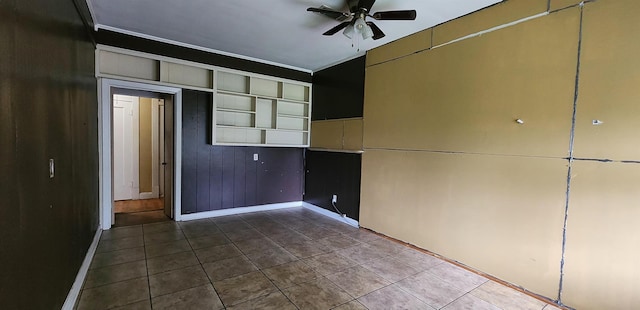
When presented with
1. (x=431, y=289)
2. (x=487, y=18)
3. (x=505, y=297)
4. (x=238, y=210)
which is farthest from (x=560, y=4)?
(x=238, y=210)

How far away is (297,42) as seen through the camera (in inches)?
157

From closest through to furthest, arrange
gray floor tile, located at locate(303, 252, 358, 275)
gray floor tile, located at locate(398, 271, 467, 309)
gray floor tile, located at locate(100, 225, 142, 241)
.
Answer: gray floor tile, located at locate(398, 271, 467, 309) < gray floor tile, located at locate(303, 252, 358, 275) < gray floor tile, located at locate(100, 225, 142, 241)

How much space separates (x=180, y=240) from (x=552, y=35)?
4.58m

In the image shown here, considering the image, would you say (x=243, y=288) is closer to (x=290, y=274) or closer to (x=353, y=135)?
(x=290, y=274)

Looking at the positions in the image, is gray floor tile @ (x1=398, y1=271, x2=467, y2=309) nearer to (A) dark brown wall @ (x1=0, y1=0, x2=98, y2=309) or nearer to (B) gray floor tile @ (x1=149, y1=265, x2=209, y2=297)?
(B) gray floor tile @ (x1=149, y1=265, x2=209, y2=297)

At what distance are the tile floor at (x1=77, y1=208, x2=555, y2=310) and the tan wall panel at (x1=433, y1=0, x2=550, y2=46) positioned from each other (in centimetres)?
260

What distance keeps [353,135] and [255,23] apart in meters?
2.17

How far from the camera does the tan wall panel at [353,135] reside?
4.39m

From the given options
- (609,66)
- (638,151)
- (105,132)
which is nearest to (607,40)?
(609,66)

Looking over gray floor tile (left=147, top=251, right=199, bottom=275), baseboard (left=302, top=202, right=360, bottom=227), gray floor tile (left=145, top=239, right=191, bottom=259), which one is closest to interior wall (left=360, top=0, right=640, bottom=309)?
baseboard (left=302, top=202, right=360, bottom=227)

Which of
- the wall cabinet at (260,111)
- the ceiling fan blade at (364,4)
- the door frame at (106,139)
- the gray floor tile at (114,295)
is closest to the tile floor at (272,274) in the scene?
the gray floor tile at (114,295)

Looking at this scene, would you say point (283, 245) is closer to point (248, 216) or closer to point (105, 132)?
point (248, 216)

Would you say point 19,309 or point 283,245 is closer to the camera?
point 19,309

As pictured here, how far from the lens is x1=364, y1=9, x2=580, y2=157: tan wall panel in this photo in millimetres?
2401
